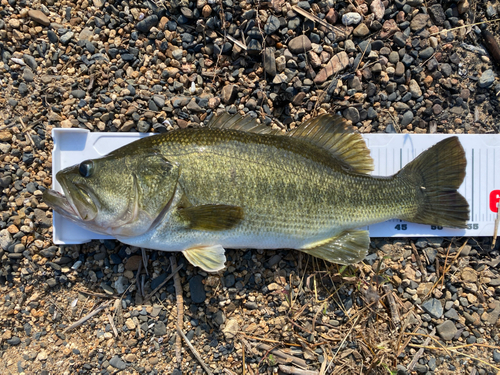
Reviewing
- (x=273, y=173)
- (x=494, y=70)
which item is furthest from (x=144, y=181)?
(x=494, y=70)

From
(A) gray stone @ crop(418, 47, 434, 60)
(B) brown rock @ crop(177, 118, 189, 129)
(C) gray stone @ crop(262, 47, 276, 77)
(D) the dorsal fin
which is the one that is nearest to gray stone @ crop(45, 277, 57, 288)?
(B) brown rock @ crop(177, 118, 189, 129)

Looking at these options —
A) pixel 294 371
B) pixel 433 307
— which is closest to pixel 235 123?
pixel 294 371

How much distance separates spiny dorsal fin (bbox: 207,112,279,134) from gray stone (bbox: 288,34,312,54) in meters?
0.96

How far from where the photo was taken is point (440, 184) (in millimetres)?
3162

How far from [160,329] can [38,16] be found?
340 cm

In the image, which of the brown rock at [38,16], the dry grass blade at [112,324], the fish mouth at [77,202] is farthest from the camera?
the brown rock at [38,16]

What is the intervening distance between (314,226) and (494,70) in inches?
110

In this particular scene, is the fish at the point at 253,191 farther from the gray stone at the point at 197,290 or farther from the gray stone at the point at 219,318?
the gray stone at the point at 219,318

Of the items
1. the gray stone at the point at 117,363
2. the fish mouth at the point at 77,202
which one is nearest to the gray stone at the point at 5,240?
the fish mouth at the point at 77,202

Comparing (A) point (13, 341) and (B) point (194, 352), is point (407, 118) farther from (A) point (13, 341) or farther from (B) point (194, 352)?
(A) point (13, 341)

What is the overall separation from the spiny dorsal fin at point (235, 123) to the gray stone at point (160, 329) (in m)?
2.01

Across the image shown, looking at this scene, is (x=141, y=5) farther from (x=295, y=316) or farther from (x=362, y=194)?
(x=295, y=316)

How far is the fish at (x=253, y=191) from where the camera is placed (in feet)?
8.52

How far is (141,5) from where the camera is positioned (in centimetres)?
325
